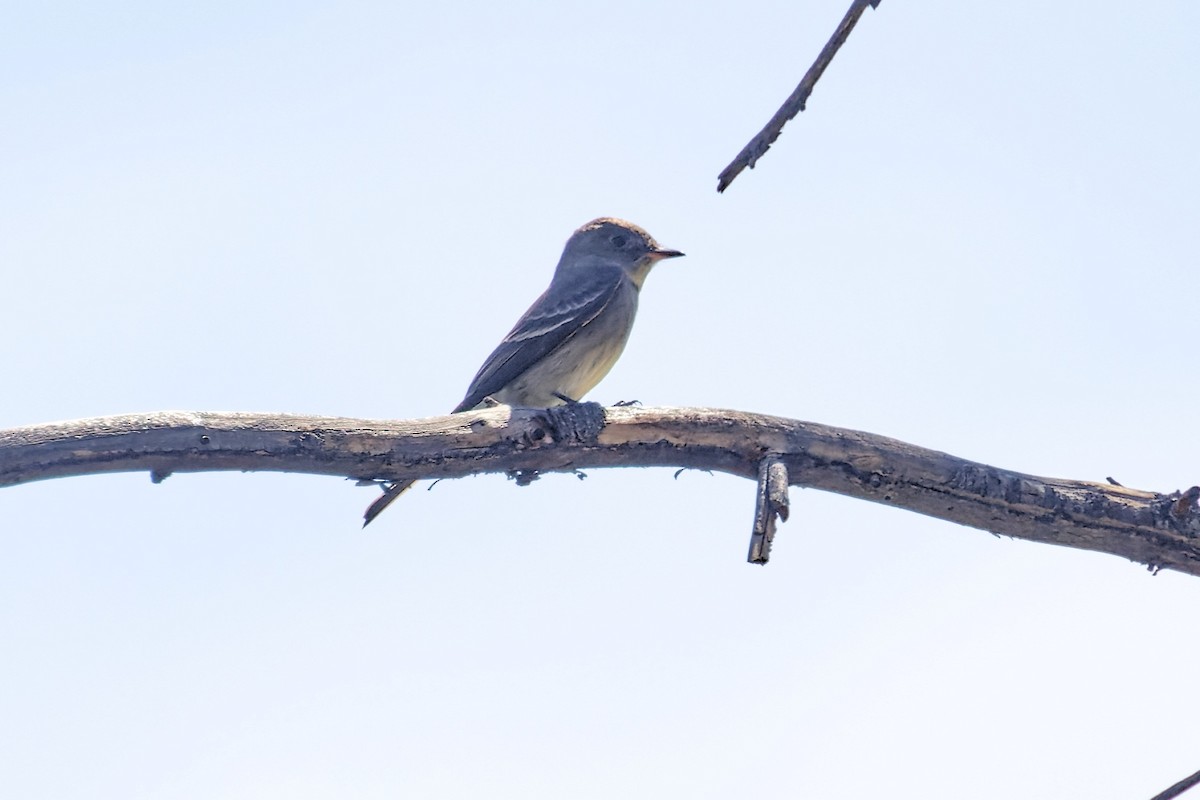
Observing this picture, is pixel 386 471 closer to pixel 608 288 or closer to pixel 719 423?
pixel 719 423

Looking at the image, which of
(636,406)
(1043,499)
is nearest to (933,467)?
(1043,499)

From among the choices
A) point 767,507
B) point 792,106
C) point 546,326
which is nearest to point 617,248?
point 546,326

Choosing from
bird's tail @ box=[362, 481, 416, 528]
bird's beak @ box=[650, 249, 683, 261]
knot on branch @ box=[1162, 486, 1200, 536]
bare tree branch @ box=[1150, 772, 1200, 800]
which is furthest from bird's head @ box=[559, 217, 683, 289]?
bare tree branch @ box=[1150, 772, 1200, 800]

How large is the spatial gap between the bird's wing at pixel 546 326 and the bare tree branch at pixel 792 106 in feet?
18.1

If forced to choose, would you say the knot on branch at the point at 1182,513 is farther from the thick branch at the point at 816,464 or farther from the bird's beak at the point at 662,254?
the bird's beak at the point at 662,254

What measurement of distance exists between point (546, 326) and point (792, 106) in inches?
226

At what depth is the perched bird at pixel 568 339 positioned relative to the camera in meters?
9.75

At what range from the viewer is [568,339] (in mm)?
9922

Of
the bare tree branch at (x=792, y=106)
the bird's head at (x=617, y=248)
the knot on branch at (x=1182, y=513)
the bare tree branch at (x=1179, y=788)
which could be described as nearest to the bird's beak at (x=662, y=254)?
the bird's head at (x=617, y=248)

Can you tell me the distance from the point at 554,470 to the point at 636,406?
0.54m

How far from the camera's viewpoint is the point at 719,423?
23.2 feet

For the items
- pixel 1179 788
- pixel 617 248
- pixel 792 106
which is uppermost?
pixel 617 248

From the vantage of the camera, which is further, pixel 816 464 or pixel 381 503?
pixel 381 503

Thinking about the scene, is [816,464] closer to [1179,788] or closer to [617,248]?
[1179,788]
